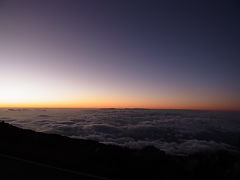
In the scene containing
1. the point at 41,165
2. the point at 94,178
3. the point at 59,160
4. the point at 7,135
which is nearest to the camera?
the point at 94,178

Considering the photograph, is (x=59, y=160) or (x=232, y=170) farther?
(x=59, y=160)

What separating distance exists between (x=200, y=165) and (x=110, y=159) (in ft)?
11.6

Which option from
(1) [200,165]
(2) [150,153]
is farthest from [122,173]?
(1) [200,165]

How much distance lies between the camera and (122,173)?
663 cm

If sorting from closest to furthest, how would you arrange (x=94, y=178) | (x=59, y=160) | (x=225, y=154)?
1. (x=94, y=178)
2. (x=59, y=160)
3. (x=225, y=154)

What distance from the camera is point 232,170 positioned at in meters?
6.55

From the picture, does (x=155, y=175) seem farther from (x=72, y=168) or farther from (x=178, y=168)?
(x=72, y=168)

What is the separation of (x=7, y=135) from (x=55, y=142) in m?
4.56

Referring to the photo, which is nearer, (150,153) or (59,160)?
(59,160)

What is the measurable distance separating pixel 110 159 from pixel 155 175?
254 cm

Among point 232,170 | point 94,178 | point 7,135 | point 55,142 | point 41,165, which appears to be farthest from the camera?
point 7,135

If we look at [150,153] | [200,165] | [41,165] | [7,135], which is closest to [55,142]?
[7,135]

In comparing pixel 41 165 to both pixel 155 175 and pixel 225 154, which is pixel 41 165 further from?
pixel 225 154

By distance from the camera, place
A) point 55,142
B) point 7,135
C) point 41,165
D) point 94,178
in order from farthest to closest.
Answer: point 7,135
point 55,142
point 41,165
point 94,178
